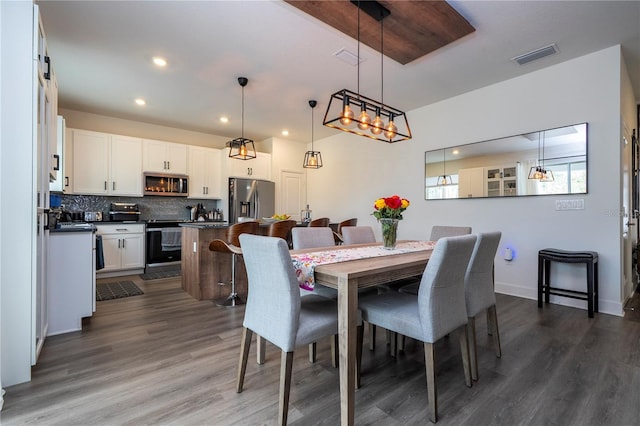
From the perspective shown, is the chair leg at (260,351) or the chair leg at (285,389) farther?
the chair leg at (260,351)

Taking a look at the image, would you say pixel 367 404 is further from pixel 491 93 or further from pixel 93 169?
pixel 93 169

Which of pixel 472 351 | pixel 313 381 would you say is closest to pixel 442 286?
pixel 472 351

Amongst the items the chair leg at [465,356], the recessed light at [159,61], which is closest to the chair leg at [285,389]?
the chair leg at [465,356]

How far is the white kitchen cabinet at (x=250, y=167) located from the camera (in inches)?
232

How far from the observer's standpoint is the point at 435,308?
1.53 meters

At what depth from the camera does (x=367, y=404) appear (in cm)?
160

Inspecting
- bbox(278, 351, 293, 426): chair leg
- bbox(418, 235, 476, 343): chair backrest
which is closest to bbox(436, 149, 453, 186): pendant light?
bbox(418, 235, 476, 343): chair backrest

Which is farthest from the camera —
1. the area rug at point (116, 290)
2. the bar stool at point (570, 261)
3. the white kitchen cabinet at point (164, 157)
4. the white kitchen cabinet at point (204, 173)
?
the white kitchen cabinet at point (204, 173)

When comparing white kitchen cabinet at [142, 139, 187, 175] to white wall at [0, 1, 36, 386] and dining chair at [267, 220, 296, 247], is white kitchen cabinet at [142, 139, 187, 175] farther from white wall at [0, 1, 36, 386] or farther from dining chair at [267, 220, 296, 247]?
white wall at [0, 1, 36, 386]

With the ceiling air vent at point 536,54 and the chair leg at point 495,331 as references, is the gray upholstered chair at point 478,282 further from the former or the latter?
the ceiling air vent at point 536,54

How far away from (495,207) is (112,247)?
5548 mm

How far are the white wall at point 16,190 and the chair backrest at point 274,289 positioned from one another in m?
1.34

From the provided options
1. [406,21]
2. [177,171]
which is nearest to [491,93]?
[406,21]

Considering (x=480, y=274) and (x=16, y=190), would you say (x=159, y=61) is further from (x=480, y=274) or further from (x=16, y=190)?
(x=480, y=274)
